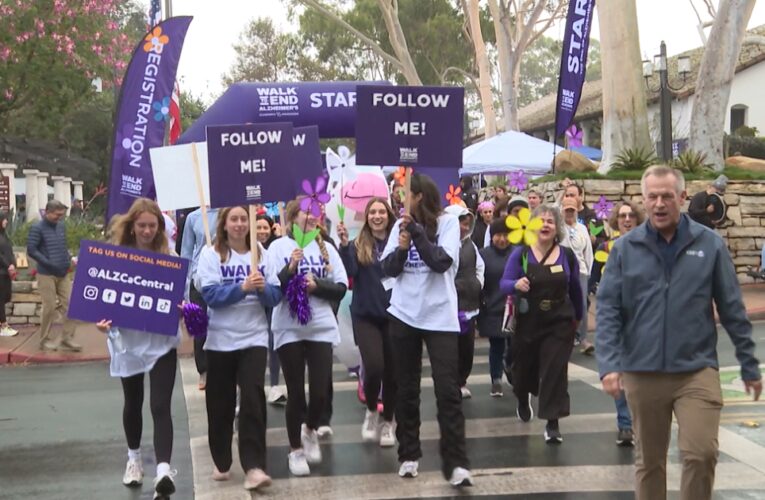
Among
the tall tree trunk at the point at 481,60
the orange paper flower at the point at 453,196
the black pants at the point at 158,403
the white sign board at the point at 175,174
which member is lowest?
the black pants at the point at 158,403

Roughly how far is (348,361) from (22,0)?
64.7 feet

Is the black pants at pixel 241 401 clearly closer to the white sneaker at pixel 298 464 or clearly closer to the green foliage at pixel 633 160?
the white sneaker at pixel 298 464

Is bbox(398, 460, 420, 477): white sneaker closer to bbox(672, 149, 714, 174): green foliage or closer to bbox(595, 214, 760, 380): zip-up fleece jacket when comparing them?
bbox(595, 214, 760, 380): zip-up fleece jacket

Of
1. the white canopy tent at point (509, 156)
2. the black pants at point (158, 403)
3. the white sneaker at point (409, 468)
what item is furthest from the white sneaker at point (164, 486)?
the white canopy tent at point (509, 156)

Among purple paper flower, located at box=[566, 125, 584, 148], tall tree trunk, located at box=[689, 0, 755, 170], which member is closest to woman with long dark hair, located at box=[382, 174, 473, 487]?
purple paper flower, located at box=[566, 125, 584, 148]

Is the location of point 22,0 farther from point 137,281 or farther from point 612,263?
point 612,263

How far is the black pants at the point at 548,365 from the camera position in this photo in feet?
23.6

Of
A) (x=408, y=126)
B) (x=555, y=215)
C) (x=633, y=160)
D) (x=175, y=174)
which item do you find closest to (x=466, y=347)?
(x=555, y=215)

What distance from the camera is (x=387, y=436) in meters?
7.31

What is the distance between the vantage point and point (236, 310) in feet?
20.4

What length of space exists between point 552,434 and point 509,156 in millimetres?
14728

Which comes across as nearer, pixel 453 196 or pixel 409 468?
pixel 409 468

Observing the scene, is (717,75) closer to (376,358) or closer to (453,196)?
(453,196)

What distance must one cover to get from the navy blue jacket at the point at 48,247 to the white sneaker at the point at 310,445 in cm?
633
